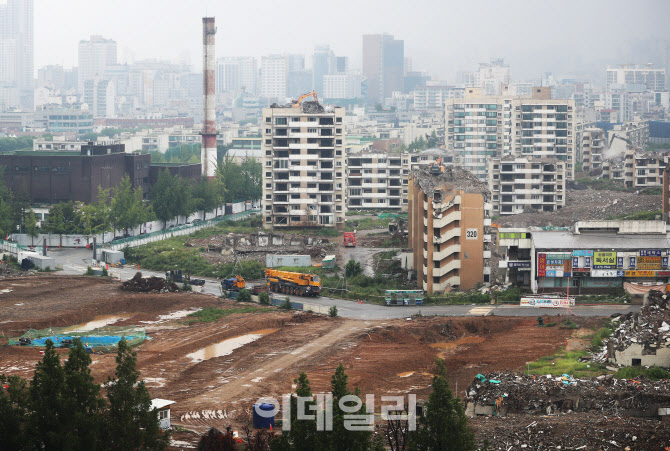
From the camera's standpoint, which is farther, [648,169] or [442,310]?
[648,169]

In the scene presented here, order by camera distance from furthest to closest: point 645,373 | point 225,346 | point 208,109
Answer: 1. point 208,109
2. point 225,346
3. point 645,373

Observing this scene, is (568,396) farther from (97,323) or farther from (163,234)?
(163,234)

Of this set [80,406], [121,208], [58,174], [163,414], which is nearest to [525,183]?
[121,208]

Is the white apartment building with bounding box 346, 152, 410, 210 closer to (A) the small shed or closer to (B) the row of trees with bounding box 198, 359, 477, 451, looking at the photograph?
(A) the small shed

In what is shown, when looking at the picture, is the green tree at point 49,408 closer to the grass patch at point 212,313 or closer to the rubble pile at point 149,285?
the grass patch at point 212,313

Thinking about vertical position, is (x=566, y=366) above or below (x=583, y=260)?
below

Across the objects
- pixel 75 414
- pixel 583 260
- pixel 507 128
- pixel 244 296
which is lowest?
pixel 244 296

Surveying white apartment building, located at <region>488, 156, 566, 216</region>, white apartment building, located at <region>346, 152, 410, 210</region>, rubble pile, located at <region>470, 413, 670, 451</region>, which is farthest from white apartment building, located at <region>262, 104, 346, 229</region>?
rubble pile, located at <region>470, 413, 670, 451</region>
